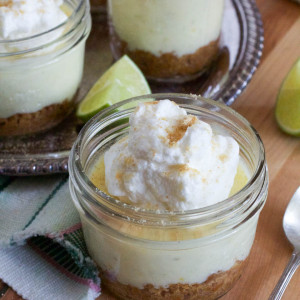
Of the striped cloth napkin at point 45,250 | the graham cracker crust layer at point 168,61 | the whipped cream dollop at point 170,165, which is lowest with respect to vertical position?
the striped cloth napkin at point 45,250

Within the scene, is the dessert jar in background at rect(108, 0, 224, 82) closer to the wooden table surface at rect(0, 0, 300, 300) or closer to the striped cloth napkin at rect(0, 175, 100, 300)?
the wooden table surface at rect(0, 0, 300, 300)

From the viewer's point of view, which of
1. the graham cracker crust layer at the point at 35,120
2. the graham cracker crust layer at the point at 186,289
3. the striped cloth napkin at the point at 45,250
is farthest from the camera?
the graham cracker crust layer at the point at 35,120

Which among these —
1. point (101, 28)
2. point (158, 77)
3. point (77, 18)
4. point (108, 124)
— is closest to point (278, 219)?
point (108, 124)

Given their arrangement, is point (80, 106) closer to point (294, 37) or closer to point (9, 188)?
point (9, 188)

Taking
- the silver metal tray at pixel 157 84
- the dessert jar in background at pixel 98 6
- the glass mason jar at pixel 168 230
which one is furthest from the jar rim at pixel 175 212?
the dessert jar in background at pixel 98 6

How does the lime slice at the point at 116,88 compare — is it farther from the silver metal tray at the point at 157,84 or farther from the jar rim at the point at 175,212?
the jar rim at the point at 175,212

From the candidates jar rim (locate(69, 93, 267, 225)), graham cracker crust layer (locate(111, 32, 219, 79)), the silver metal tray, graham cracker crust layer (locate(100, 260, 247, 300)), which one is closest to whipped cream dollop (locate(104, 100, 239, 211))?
jar rim (locate(69, 93, 267, 225))
